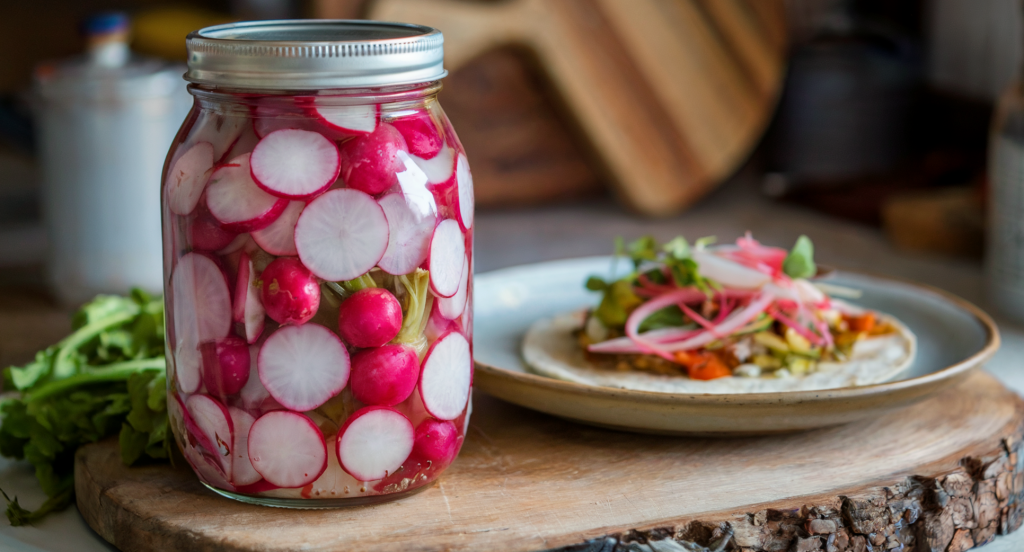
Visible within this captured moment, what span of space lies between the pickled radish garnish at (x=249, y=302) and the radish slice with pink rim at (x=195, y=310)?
0.04ft

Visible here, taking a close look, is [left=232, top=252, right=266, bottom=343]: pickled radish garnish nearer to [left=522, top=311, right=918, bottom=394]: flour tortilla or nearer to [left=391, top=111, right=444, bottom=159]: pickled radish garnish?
[left=391, top=111, right=444, bottom=159]: pickled radish garnish

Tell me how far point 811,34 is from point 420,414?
2.33 meters

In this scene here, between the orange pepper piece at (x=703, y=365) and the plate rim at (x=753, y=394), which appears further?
the orange pepper piece at (x=703, y=365)

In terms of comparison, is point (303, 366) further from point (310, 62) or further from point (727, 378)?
point (727, 378)

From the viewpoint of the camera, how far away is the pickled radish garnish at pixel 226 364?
2.71ft

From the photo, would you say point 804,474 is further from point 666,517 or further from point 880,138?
point 880,138

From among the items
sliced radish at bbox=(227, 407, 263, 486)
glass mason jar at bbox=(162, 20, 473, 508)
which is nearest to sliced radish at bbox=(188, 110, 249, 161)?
glass mason jar at bbox=(162, 20, 473, 508)

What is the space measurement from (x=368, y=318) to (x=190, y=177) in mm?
191

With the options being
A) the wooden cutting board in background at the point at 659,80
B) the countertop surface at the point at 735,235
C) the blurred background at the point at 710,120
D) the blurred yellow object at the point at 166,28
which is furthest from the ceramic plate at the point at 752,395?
the blurred yellow object at the point at 166,28

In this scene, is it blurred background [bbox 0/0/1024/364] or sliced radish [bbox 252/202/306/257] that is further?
blurred background [bbox 0/0/1024/364]

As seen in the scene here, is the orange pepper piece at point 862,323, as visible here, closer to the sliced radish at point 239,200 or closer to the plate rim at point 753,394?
the plate rim at point 753,394

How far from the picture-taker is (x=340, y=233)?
80 cm

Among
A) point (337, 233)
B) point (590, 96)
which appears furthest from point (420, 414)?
point (590, 96)

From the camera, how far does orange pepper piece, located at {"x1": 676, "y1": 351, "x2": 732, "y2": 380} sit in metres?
1.11
